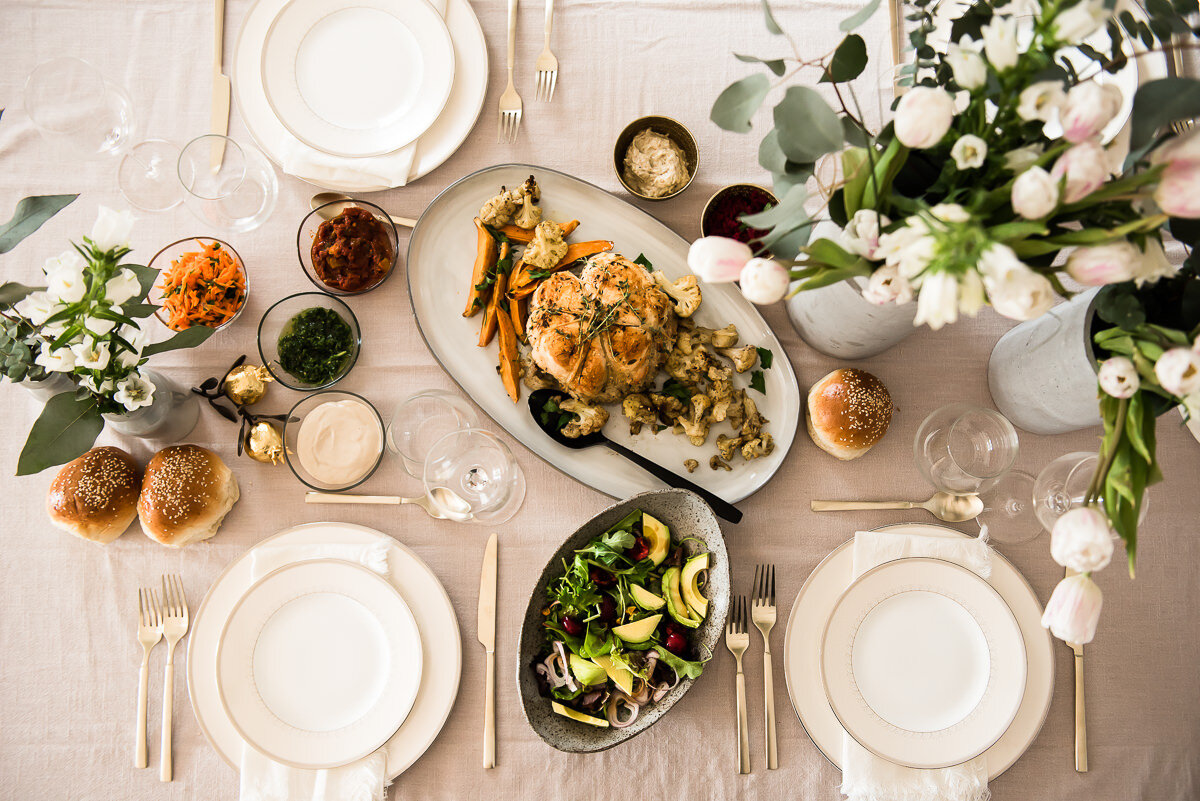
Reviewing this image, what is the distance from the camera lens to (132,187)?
1.98 meters

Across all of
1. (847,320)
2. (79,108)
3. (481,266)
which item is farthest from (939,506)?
(79,108)

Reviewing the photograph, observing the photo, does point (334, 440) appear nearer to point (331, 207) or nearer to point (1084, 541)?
point (331, 207)

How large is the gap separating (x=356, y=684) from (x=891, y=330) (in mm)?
1605

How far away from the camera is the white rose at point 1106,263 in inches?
36.6

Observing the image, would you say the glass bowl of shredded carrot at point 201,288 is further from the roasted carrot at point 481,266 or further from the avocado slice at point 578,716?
the avocado slice at point 578,716

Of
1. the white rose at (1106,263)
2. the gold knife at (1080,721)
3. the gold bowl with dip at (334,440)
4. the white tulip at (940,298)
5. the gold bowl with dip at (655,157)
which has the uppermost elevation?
the gold bowl with dip at (655,157)

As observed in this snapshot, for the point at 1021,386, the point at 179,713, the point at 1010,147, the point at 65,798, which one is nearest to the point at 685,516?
the point at 1021,386

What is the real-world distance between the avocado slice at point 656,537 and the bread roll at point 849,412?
485 mm

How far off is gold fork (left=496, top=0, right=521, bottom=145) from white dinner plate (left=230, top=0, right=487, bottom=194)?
2.7 inches

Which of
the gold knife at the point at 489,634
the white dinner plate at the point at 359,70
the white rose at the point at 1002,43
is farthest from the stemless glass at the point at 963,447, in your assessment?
the white dinner plate at the point at 359,70

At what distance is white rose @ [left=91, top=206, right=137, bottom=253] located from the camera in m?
1.38

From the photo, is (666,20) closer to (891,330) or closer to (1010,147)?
(891,330)

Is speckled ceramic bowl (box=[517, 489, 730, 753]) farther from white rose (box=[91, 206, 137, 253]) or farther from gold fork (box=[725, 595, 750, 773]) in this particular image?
white rose (box=[91, 206, 137, 253])

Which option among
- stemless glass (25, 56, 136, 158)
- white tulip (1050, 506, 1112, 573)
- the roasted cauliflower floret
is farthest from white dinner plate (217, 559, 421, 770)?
white tulip (1050, 506, 1112, 573)
